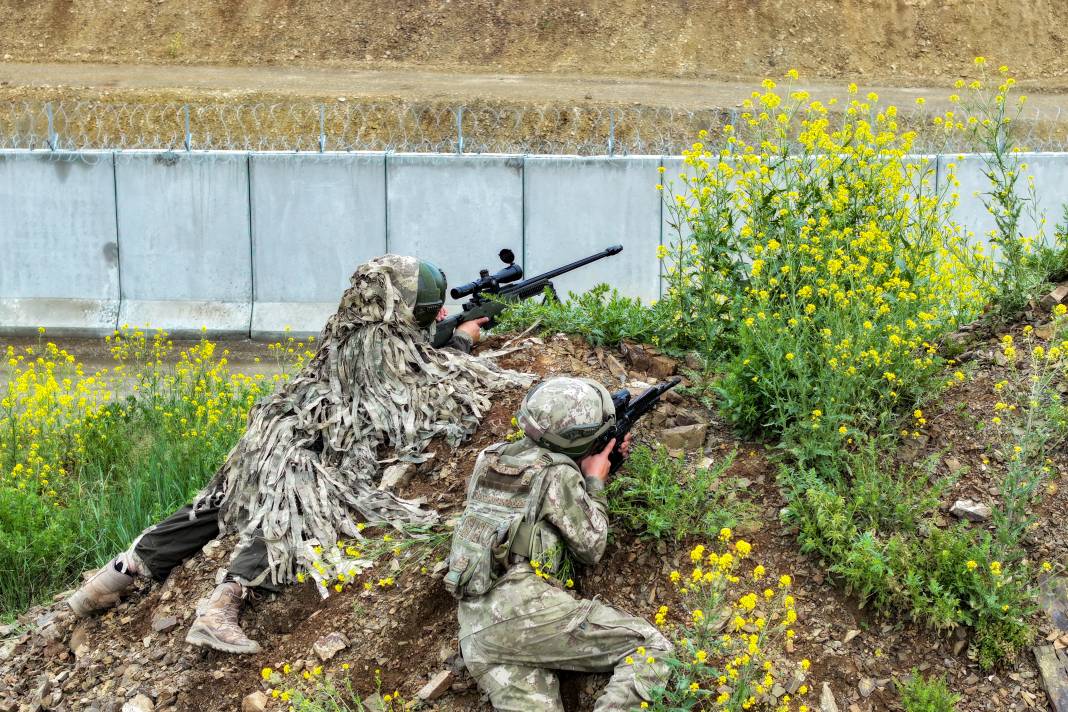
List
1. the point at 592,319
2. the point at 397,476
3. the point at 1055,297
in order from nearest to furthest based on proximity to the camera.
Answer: the point at 397,476, the point at 1055,297, the point at 592,319

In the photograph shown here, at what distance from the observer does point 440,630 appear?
5008 mm

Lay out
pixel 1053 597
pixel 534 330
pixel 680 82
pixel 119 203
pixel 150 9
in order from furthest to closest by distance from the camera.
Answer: pixel 150 9 < pixel 680 82 < pixel 119 203 < pixel 534 330 < pixel 1053 597

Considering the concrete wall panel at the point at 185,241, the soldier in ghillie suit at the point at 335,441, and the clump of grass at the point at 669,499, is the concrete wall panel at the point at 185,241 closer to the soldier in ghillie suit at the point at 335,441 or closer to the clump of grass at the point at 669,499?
the soldier in ghillie suit at the point at 335,441

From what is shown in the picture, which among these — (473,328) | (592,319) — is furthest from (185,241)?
(592,319)

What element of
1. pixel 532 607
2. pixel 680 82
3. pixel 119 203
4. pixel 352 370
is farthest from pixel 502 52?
pixel 532 607

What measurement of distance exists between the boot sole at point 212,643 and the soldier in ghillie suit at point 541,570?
1.09m

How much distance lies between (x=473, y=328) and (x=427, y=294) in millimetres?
832

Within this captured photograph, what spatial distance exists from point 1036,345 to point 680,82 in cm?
2057

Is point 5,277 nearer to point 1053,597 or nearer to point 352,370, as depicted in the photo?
point 352,370

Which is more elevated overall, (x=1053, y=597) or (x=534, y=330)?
(x=534, y=330)

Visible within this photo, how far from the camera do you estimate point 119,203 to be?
41.1 ft

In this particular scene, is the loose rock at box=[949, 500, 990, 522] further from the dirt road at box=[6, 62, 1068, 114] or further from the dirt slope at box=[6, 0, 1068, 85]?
the dirt slope at box=[6, 0, 1068, 85]

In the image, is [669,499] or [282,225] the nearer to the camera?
[669,499]

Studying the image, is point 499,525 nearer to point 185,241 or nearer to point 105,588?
point 105,588
